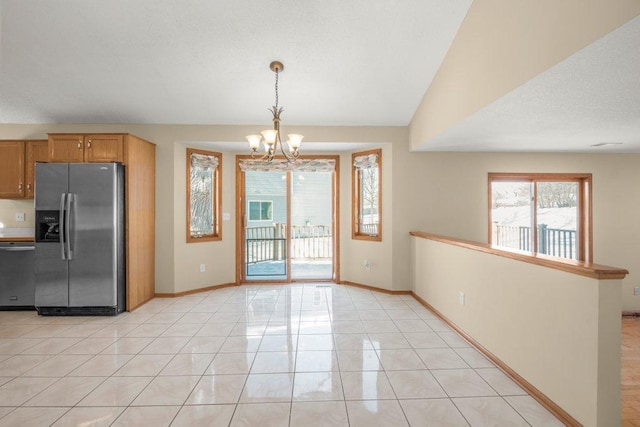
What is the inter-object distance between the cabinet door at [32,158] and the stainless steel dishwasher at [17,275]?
2.50ft

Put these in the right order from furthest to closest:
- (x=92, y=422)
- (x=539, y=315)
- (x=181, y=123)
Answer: (x=181, y=123)
(x=539, y=315)
(x=92, y=422)

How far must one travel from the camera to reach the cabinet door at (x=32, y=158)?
4.23m

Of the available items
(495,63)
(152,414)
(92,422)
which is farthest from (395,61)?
(92,422)

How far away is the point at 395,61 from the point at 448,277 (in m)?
2.47

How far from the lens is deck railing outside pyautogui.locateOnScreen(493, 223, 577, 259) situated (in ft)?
15.9

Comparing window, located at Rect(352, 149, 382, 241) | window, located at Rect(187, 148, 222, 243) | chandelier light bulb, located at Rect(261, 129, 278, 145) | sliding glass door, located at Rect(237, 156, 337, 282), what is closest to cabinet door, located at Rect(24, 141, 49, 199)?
window, located at Rect(187, 148, 222, 243)

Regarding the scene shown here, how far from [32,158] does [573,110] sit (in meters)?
6.27

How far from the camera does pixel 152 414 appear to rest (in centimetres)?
200

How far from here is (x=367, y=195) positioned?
5.09 meters

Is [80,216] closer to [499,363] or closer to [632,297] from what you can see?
[499,363]

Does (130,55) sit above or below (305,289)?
above

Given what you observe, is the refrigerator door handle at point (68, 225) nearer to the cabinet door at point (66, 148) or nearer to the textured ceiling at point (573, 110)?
the cabinet door at point (66, 148)

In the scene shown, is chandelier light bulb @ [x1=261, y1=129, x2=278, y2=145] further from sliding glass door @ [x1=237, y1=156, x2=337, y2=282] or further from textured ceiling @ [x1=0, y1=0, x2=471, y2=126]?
sliding glass door @ [x1=237, y1=156, x2=337, y2=282]

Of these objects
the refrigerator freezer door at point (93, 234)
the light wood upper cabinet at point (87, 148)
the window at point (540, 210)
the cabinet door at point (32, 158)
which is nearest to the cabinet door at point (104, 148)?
the light wood upper cabinet at point (87, 148)
